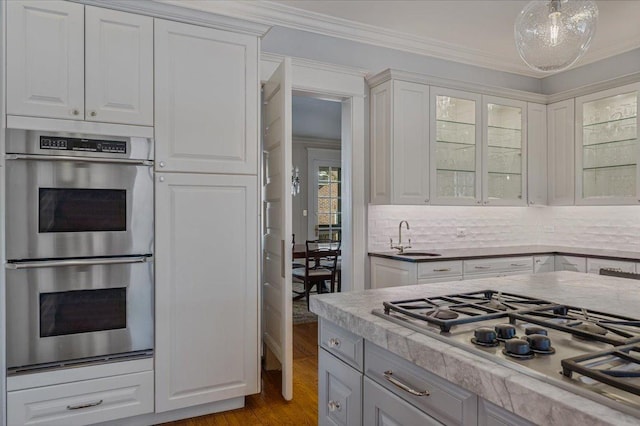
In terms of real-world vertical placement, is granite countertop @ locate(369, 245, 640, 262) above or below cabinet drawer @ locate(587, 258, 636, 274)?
above

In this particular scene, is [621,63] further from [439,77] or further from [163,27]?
[163,27]

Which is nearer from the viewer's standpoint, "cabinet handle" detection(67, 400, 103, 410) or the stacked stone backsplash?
"cabinet handle" detection(67, 400, 103, 410)

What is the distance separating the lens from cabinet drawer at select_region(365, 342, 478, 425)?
3.06ft

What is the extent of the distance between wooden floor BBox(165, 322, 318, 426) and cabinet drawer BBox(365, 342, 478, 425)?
148 centimetres

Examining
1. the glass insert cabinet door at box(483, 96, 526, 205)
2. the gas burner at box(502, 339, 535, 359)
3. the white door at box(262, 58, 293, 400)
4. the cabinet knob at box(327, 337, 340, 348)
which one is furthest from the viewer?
the glass insert cabinet door at box(483, 96, 526, 205)

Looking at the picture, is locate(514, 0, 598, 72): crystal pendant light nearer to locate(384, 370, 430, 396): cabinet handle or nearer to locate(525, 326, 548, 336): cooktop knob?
locate(525, 326, 548, 336): cooktop knob

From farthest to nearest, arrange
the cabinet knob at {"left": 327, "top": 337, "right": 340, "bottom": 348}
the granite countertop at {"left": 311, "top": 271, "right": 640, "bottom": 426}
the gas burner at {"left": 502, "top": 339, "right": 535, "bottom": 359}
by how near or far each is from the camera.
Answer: the cabinet knob at {"left": 327, "top": 337, "right": 340, "bottom": 348} < the gas burner at {"left": 502, "top": 339, "right": 535, "bottom": 359} < the granite countertop at {"left": 311, "top": 271, "right": 640, "bottom": 426}

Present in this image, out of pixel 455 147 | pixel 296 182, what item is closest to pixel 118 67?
pixel 455 147

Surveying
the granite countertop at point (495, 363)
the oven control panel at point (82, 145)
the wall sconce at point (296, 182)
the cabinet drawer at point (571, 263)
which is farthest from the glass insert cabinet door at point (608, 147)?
the wall sconce at point (296, 182)

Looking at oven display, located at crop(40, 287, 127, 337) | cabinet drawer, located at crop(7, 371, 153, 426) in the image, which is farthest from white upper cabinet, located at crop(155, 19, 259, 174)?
cabinet drawer, located at crop(7, 371, 153, 426)

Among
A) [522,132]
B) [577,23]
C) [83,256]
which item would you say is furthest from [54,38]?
[522,132]

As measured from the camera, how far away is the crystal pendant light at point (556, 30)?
1.93 meters

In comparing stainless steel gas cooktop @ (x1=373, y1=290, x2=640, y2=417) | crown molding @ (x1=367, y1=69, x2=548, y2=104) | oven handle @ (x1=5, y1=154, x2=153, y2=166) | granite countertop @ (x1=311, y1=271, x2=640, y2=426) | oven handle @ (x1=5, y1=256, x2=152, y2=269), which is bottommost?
granite countertop @ (x1=311, y1=271, x2=640, y2=426)

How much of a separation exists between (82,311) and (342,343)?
1.58m
